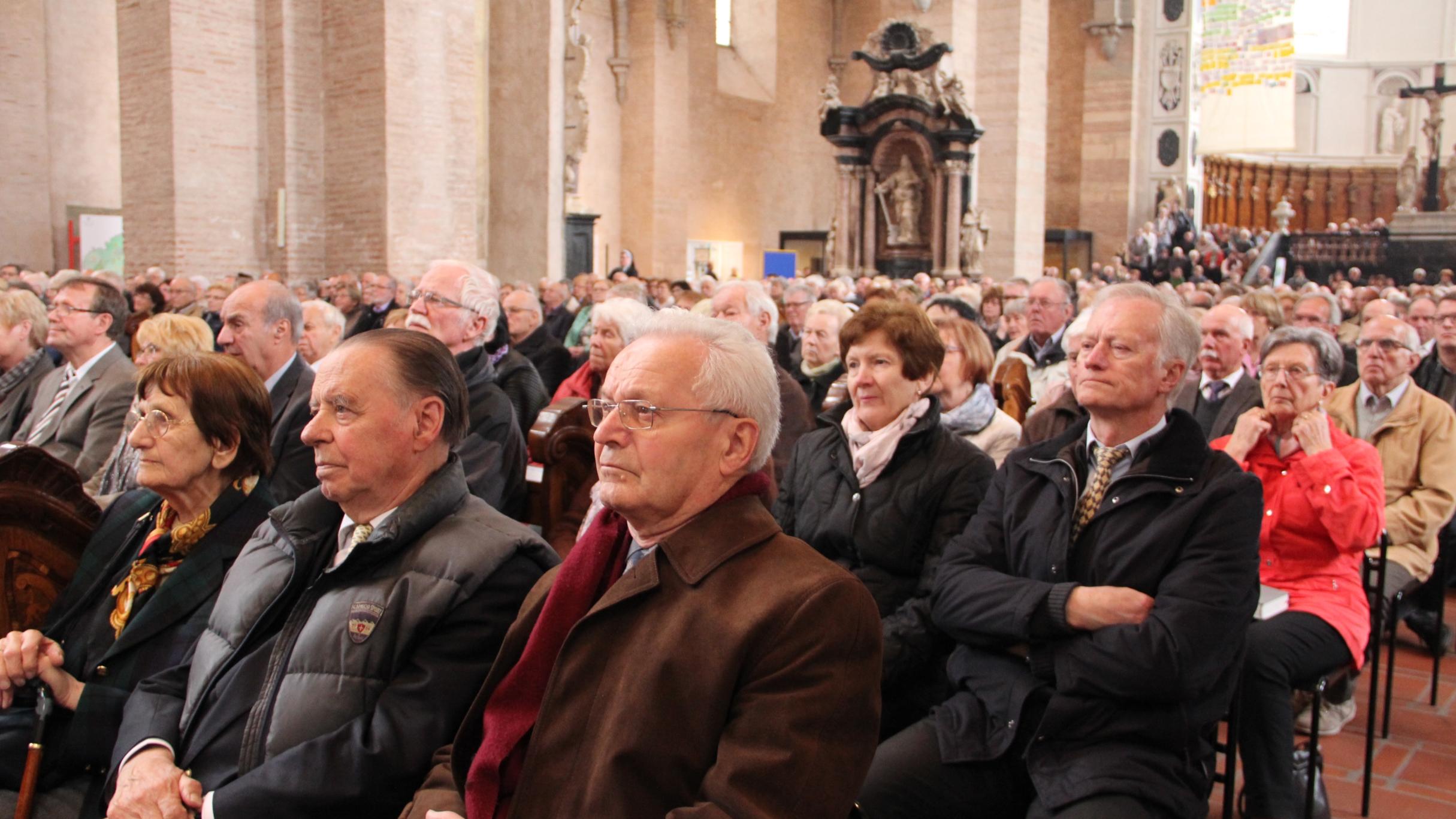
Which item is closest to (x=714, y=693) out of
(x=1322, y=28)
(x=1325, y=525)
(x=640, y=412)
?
(x=640, y=412)

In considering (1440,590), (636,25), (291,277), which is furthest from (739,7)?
(1440,590)

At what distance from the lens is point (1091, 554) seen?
2.65 meters

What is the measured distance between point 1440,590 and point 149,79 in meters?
11.3

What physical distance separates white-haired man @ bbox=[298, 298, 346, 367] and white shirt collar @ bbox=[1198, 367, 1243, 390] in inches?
152

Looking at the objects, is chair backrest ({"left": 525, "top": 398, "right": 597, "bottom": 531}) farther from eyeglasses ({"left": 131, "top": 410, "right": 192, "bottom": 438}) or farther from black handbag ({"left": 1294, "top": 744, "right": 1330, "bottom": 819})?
black handbag ({"left": 1294, "top": 744, "right": 1330, "bottom": 819})

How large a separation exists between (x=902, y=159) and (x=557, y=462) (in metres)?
14.9

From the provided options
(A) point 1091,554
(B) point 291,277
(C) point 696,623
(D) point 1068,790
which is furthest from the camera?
(B) point 291,277

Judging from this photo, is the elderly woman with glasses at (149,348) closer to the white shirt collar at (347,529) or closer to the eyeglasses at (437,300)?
the eyeglasses at (437,300)

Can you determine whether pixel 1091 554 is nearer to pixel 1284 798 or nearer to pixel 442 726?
pixel 1284 798

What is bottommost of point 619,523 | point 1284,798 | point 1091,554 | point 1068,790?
point 1284,798

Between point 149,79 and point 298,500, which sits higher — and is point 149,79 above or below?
above

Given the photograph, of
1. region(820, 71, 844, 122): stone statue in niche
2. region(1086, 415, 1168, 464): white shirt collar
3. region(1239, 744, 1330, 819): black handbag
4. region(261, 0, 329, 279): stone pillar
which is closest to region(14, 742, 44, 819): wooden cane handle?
region(1086, 415, 1168, 464): white shirt collar

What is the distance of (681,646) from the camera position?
1782 millimetres

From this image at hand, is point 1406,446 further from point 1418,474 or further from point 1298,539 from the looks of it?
point 1298,539
